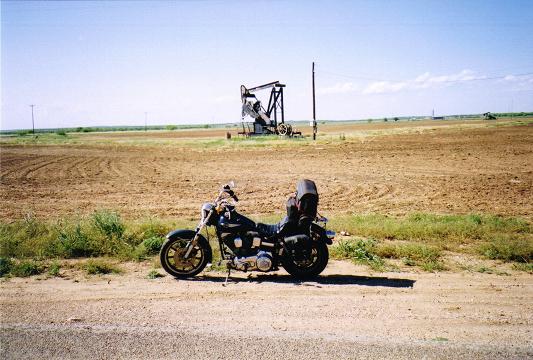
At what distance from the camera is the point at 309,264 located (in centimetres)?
707

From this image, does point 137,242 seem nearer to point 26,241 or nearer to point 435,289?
point 26,241

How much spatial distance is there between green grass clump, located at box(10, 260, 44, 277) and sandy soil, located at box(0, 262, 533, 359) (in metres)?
0.28

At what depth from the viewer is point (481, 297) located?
A: 597cm

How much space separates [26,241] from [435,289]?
8.00 meters

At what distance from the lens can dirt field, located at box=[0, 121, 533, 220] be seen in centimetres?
1345

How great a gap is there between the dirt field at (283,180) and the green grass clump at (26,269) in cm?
516

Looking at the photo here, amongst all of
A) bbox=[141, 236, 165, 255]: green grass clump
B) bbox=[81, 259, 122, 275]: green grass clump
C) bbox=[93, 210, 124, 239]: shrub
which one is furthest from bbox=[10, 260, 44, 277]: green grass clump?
bbox=[141, 236, 165, 255]: green grass clump

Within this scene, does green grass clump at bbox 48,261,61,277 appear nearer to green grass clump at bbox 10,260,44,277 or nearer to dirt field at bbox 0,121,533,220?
green grass clump at bbox 10,260,44,277

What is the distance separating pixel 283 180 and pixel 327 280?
11.5 meters

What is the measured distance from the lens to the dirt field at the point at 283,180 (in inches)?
530

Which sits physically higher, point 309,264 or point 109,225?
point 109,225

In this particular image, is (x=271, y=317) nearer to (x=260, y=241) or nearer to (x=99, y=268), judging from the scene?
(x=260, y=241)

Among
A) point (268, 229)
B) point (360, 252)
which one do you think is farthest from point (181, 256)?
point (360, 252)

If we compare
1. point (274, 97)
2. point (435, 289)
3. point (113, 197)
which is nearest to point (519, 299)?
point (435, 289)
